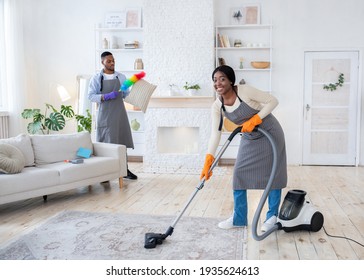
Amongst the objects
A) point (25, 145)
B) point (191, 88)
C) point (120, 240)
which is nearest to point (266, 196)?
point (120, 240)

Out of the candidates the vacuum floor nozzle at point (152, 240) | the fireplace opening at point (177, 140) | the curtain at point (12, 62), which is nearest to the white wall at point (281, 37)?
the fireplace opening at point (177, 140)

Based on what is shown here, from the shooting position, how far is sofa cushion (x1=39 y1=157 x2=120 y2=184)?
412cm

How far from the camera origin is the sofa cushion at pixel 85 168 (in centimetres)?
412

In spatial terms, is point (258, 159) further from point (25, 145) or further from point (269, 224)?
point (25, 145)

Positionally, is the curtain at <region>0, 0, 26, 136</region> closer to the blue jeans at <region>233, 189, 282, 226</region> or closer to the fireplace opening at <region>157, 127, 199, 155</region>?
the fireplace opening at <region>157, 127, 199, 155</region>

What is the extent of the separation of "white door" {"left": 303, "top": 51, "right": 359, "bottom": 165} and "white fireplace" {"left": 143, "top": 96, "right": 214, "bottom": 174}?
1625 millimetres

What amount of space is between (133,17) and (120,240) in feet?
15.6

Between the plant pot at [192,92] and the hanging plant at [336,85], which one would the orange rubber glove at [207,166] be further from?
the hanging plant at [336,85]

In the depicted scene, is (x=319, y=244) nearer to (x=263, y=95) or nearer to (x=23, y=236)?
(x=263, y=95)

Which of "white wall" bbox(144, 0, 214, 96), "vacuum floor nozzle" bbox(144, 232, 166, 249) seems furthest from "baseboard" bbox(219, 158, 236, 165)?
"vacuum floor nozzle" bbox(144, 232, 166, 249)

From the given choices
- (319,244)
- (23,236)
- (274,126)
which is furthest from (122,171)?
(319,244)

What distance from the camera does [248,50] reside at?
6570 mm

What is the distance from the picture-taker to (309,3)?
6367mm

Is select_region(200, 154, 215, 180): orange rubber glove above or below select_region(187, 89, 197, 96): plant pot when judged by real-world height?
below
